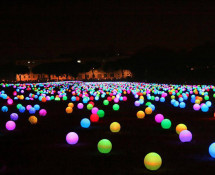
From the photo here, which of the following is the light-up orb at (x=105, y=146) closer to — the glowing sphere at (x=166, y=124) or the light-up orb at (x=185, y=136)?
the light-up orb at (x=185, y=136)

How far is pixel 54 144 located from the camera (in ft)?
24.9

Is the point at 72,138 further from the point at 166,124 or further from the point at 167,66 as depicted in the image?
the point at 167,66

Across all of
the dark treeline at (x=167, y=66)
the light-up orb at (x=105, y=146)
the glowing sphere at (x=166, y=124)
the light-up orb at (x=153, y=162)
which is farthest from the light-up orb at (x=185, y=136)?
the dark treeline at (x=167, y=66)

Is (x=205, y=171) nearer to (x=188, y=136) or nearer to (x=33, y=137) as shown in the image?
(x=188, y=136)

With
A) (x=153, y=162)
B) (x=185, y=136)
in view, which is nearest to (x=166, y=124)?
(x=185, y=136)

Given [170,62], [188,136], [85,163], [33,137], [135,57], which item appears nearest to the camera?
[85,163]

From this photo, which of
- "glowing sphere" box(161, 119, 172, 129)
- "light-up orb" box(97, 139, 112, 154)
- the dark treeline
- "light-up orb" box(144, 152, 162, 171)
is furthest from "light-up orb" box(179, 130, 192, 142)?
the dark treeline

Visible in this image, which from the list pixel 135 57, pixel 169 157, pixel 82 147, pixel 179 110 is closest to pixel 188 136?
pixel 169 157

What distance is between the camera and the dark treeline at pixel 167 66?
40644 millimetres

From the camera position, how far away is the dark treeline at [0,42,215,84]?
133ft

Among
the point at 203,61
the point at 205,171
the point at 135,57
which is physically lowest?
the point at 205,171

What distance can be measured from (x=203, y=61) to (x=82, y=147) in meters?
45.9

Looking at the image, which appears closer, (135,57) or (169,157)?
(169,157)

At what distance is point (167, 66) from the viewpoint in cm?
5550
